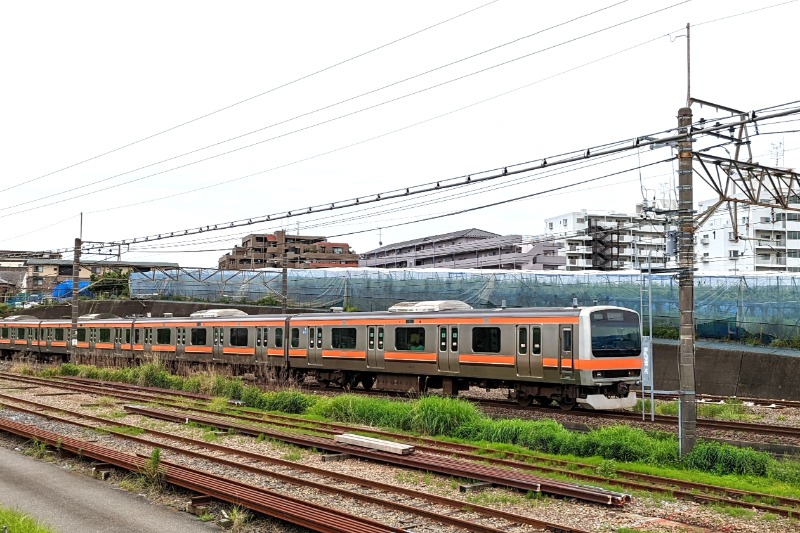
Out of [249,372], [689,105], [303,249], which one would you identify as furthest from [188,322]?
[303,249]

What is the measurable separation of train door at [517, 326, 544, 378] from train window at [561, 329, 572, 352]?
63 centimetres

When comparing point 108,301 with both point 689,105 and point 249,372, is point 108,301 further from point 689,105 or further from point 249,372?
point 689,105

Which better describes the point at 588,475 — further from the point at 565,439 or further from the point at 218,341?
the point at 218,341

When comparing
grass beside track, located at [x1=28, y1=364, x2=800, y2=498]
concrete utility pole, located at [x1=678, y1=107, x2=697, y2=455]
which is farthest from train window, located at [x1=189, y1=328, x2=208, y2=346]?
concrete utility pole, located at [x1=678, y1=107, x2=697, y2=455]

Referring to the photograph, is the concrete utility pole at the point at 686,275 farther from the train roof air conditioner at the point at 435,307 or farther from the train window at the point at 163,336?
the train window at the point at 163,336

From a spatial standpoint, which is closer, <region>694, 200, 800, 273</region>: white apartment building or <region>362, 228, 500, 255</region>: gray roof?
<region>694, 200, 800, 273</region>: white apartment building

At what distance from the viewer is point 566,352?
17.4 metres

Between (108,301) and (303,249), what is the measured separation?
133 ft

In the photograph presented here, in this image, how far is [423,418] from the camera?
52.5 ft

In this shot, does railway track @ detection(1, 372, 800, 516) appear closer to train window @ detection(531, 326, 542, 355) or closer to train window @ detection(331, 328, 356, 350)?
train window @ detection(531, 326, 542, 355)

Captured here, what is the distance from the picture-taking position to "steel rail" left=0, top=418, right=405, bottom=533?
26.9 ft

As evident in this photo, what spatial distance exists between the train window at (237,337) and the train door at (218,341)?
0.51 m

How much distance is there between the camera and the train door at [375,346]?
883 inches

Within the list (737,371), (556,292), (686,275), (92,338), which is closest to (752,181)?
(686,275)
